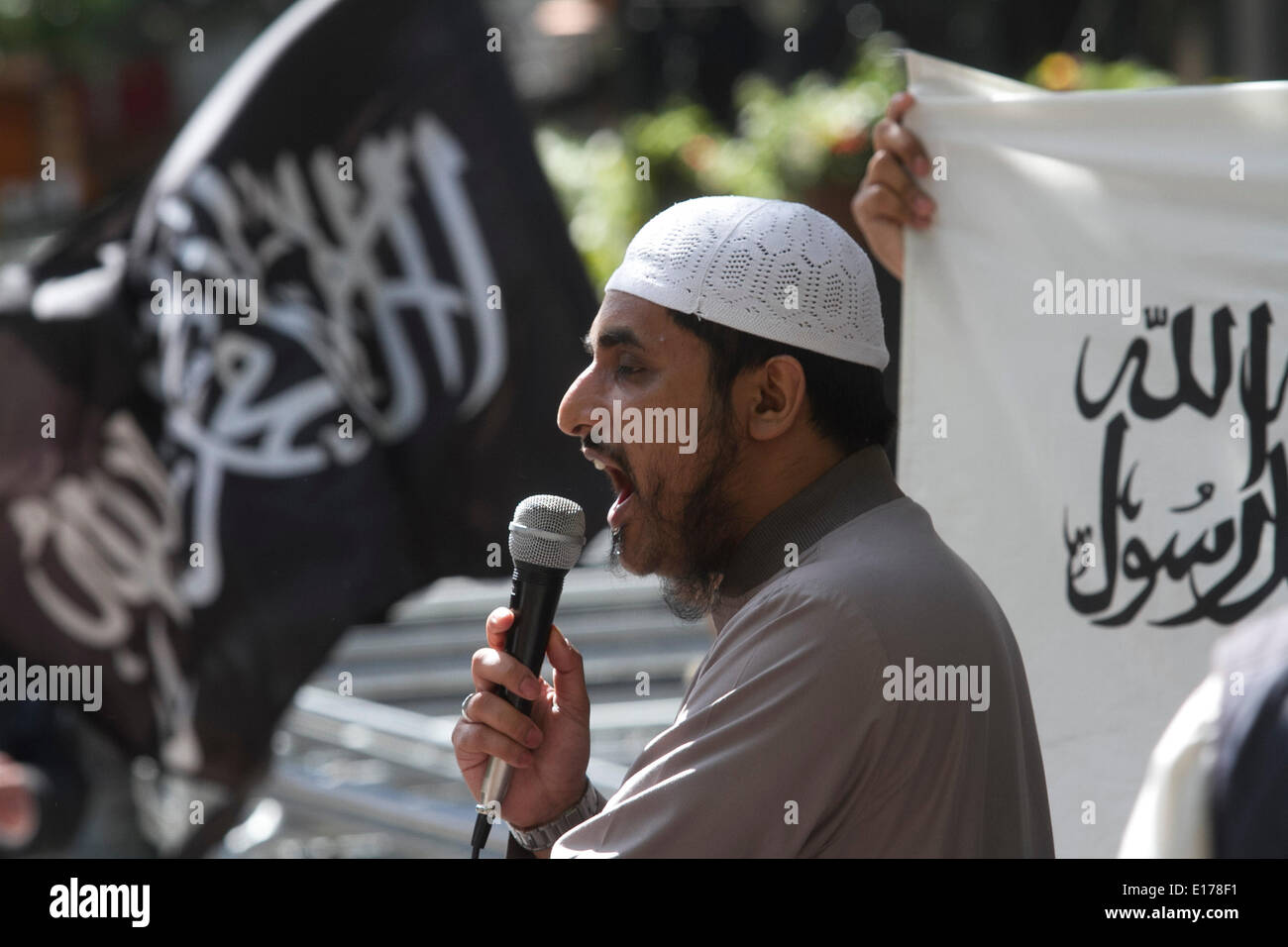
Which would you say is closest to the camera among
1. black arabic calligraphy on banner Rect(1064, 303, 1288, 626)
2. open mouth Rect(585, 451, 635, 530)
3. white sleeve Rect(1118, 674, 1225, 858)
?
white sleeve Rect(1118, 674, 1225, 858)

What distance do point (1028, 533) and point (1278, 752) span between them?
1.66 meters

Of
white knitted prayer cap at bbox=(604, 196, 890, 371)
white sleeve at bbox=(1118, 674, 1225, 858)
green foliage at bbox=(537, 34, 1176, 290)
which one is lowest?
white sleeve at bbox=(1118, 674, 1225, 858)

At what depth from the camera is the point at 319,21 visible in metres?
4.96

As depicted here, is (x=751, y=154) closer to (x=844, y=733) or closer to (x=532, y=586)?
(x=532, y=586)

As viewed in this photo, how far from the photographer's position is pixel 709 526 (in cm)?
216

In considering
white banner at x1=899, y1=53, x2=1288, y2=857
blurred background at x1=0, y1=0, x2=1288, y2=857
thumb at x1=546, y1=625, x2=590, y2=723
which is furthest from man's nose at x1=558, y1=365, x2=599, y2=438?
white banner at x1=899, y1=53, x2=1288, y2=857


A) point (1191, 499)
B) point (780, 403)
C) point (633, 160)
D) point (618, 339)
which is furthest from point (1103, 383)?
point (633, 160)

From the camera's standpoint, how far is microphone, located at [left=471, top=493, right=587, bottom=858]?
2.13 m

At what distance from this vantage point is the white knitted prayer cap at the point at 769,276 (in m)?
2.12

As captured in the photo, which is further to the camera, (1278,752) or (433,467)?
(433,467)

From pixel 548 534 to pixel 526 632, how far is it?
0.50 feet

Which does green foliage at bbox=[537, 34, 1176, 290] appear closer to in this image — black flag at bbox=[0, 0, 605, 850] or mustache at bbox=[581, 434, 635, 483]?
black flag at bbox=[0, 0, 605, 850]
